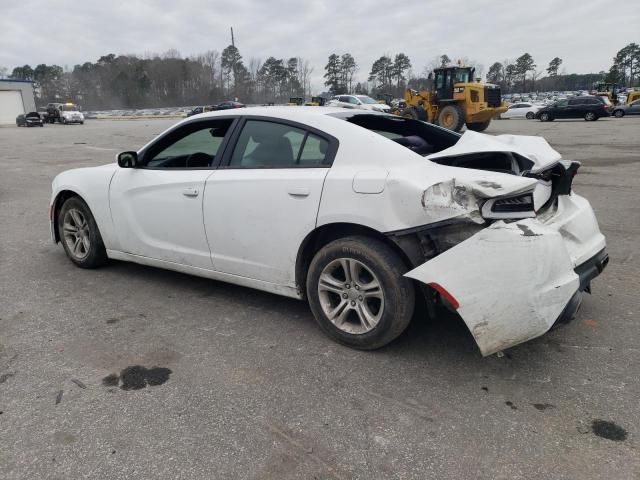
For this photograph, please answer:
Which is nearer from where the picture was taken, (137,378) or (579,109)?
(137,378)

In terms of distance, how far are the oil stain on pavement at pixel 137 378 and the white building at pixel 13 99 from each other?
204 feet

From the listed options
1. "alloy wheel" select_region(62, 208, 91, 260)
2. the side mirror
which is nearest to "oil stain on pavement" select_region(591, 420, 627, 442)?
the side mirror

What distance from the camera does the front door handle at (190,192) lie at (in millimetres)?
3836

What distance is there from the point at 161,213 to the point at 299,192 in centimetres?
139

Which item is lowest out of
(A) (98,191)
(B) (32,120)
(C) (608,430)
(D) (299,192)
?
(C) (608,430)

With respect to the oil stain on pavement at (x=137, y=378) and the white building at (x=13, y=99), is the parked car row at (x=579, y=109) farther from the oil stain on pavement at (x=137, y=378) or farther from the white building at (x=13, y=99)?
the white building at (x=13, y=99)

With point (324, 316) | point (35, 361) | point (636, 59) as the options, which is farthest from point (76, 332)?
point (636, 59)

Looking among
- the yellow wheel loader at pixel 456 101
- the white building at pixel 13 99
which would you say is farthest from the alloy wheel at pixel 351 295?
the white building at pixel 13 99

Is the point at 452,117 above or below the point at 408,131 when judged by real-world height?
below

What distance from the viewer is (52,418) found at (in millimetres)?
2584

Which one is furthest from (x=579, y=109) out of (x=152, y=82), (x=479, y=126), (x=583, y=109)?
(x=152, y=82)

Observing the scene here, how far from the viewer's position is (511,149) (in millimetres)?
3256

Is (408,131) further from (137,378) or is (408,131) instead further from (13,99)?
(13,99)

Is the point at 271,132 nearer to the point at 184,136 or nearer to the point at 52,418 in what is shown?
the point at 184,136
